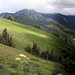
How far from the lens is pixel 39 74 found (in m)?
10.2

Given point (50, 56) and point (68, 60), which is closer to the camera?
point (68, 60)

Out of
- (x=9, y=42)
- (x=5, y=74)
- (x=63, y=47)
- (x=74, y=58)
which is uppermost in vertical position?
(x=63, y=47)

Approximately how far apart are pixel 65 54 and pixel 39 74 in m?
3.36

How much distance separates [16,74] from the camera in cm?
766

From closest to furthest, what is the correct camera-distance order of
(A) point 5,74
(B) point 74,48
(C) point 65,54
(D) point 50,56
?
(A) point 5,74, (B) point 74,48, (C) point 65,54, (D) point 50,56

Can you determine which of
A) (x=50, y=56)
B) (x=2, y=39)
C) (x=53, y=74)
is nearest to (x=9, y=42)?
(x=2, y=39)

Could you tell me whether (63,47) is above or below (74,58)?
above

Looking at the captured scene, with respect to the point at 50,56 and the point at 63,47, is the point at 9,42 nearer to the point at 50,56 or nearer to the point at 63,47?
the point at 50,56

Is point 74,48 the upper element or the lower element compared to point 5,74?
upper

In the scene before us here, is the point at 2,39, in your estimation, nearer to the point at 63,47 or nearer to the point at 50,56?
the point at 50,56

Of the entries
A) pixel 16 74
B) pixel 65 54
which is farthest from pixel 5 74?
pixel 65 54

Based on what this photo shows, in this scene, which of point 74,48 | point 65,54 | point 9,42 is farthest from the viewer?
point 9,42

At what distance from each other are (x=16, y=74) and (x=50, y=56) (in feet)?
104

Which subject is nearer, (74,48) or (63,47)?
(74,48)
